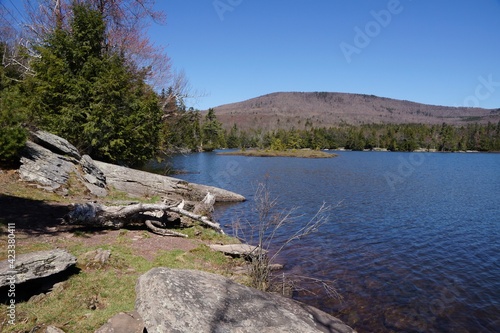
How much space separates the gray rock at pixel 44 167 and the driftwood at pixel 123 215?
4.45 meters

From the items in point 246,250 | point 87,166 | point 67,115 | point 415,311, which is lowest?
point 415,311

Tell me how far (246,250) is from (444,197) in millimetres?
25034

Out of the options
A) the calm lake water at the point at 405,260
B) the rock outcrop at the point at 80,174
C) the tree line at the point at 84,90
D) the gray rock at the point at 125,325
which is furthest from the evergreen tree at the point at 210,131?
the gray rock at the point at 125,325

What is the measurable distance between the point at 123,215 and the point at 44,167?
20.5 ft

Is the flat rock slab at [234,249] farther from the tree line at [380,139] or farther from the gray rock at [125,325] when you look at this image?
the tree line at [380,139]

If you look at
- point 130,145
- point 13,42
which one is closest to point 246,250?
point 130,145

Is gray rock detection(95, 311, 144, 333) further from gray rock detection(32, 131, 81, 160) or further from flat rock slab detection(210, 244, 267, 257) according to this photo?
gray rock detection(32, 131, 81, 160)

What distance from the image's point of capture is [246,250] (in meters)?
12.2

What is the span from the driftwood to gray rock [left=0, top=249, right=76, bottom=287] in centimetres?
389

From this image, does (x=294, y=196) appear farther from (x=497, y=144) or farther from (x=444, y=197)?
(x=497, y=144)

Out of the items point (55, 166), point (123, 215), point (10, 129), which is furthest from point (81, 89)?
point (123, 215)

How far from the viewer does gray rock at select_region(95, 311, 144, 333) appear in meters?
4.95

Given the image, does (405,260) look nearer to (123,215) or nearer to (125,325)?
(123,215)

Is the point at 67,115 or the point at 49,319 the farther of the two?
the point at 67,115
